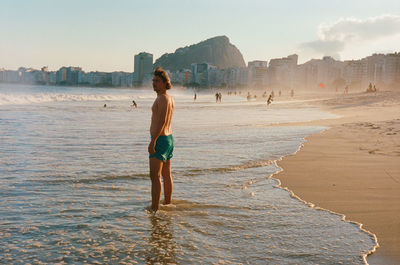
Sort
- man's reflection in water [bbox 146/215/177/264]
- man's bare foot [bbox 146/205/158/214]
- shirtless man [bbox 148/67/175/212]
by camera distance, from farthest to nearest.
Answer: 1. shirtless man [bbox 148/67/175/212]
2. man's bare foot [bbox 146/205/158/214]
3. man's reflection in water [bbox 146/215/177/264]

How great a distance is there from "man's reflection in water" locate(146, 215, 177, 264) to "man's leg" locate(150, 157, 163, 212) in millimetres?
321

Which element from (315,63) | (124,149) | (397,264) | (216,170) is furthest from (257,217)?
(315,63)

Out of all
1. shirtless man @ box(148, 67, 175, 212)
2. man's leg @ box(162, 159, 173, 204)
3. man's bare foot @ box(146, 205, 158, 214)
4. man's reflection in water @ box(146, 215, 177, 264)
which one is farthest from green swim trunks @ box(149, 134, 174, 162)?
man's reflection in water @ box(146, 215, 177, 264)

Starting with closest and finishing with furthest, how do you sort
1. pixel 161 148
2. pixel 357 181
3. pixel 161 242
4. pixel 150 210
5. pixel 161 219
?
pixel 161 242, pixel 161 219, pixel 150 210, pixel 161 148, pixel 357 181

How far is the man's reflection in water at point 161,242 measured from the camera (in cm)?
318

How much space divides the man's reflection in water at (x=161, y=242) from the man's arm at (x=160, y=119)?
35.4 inches

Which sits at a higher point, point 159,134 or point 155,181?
point 159,134

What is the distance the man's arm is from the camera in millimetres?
4645

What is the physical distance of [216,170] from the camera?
7082mm

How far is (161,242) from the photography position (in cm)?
354

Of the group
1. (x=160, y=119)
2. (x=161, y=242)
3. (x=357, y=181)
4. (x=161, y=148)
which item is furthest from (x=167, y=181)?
(x=357, y=181)

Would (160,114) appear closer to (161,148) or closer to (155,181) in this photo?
(161,148)

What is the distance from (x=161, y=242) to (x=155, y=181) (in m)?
1.25

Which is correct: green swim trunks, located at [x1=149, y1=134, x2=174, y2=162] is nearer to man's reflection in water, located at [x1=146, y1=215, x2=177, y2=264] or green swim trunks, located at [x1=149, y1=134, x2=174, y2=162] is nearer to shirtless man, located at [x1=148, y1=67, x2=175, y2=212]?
shirtless man, located at [x1=148, y1=67, x2=175, y2=212]
